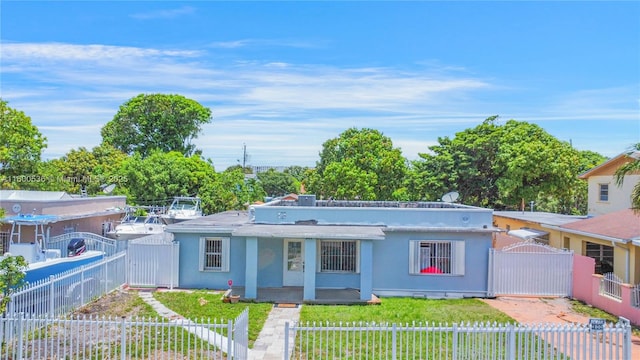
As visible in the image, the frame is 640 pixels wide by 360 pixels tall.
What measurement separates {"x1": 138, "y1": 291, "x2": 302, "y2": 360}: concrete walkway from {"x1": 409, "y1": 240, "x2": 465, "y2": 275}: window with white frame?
16.3ft

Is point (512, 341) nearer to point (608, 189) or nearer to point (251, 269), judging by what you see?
point (251, 269)

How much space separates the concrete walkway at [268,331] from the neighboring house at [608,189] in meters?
19.2

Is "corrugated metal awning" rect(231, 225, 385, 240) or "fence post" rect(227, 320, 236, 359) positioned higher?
"corrugated metal awning" rect(231, 225, 385, 240)

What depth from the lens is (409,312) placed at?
16.3 meters

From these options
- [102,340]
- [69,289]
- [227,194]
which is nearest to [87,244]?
[69,289]

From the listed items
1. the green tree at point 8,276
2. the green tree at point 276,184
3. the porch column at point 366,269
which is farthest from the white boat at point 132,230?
the green tree at point 276,184

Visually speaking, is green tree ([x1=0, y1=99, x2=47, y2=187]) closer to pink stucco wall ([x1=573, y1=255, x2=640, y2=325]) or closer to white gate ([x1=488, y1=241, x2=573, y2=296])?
white gate ([x1=488, y1=241, x2=573, y2=296])

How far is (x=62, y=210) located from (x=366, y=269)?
644 inches

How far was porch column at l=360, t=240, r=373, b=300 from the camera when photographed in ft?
58.3

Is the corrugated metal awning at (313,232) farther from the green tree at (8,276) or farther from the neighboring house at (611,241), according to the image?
the neighboring house at (611,241)

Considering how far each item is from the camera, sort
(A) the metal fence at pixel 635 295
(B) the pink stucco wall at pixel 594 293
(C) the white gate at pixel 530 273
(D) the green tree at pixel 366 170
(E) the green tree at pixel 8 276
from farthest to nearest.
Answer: (D) the green tree at pixel 366 170 < (C) the white gate at pixel 530 273 < (B) the pink stucco wall at pixel 594 293 < (A) the metal fence at pixel 635 295 < (E) the green tree at pixel 8 276

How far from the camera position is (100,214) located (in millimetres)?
29188

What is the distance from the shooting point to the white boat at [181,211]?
35.3 metres

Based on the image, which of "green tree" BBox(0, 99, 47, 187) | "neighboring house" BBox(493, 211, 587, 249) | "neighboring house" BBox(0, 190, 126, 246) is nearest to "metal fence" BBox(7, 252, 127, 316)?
"neighboring house" BBox(0, 190, 126, 246)
